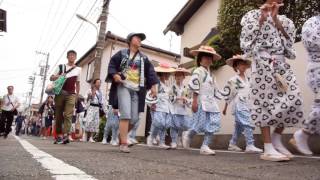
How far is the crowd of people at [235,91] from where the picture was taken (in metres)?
4.99

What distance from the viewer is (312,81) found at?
527cm

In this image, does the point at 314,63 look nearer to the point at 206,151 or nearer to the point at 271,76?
the point at 271,76

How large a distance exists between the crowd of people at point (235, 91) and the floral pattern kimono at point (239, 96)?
0.06ft

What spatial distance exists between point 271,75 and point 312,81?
611 mm

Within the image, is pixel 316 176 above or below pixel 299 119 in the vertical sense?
below

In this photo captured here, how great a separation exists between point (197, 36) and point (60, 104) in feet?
33.6

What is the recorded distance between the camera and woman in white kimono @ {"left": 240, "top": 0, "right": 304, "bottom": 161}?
4.91 metres

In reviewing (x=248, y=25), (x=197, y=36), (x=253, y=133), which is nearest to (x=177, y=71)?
(x=253, y=133)

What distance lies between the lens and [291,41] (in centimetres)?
518

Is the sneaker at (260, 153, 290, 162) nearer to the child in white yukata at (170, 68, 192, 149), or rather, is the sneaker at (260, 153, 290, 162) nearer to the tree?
the child in white yukata at (170, 68, 192, 149)

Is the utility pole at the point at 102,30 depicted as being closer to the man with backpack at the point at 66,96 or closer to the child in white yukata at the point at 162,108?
the child in white yukata at the point at 162,108

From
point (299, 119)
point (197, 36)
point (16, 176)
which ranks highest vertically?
point (197, 36)

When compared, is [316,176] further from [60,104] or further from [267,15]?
[60,104]

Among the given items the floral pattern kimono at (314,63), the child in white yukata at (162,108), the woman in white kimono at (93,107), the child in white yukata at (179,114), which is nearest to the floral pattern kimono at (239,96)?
the child in white yukata at (179,114)
